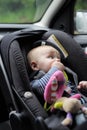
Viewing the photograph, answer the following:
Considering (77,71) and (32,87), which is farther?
(77,71)

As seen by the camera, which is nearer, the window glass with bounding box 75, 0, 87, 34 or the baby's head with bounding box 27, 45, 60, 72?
the baby's head with bounding box 27, 45, 60, 72

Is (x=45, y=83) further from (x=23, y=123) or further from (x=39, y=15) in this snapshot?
(x=39, y=15)

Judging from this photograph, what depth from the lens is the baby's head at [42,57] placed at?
2.30 metres

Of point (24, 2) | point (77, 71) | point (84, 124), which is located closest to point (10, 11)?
point (24, 2)

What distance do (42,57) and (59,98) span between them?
31cm

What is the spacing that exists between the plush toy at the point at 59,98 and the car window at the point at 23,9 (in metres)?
1.20

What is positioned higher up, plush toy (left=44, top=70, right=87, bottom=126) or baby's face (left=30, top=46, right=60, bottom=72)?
baby's face (left=30, top=46, right=60, bottom=72)

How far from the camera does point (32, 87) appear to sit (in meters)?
2.21

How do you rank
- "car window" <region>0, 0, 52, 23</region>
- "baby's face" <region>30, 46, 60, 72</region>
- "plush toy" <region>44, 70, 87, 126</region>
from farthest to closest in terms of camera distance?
"car window" <region>0, 0, 52, 23</region> → "baby's face" <region>30, 46, 60, 72</region> → "plush toy" <region>44, 70, 87, 126</region>

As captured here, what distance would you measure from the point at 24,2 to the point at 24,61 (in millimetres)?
1186

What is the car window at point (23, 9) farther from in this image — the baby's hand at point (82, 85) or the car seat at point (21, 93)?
the baby's hand at point (82, 85)

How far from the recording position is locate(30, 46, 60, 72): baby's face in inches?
90.6

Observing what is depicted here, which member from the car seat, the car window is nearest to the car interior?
the car seat

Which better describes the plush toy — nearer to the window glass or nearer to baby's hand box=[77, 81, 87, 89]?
baby's hand box=[77, 81, 87, 89]
